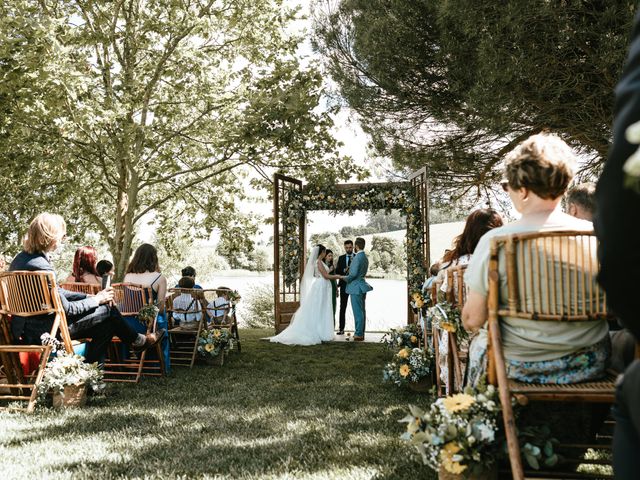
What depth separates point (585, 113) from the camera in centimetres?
680

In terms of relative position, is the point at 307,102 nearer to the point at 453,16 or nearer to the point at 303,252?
the point at 453,16

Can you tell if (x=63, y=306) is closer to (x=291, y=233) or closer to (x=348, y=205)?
(x=291, y=233)

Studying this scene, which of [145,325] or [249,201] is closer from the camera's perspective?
[145,325]

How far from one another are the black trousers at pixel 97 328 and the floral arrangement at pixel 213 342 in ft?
5.04

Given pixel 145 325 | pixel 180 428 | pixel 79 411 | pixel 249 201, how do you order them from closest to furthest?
pixel 180 428
pixel 79 411
pixel 145 325
pixel 249 201

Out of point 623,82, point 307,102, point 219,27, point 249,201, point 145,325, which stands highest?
point 219,27

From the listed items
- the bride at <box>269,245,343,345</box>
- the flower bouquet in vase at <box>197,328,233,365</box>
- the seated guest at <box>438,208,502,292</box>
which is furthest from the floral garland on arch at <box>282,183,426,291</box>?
the seated guest at <box>438,208,502,292</box>

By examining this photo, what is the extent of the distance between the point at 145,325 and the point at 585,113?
5.70m

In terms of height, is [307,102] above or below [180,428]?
above

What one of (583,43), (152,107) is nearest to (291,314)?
(152,107)

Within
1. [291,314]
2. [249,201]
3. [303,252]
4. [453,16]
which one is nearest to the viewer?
[453,16]

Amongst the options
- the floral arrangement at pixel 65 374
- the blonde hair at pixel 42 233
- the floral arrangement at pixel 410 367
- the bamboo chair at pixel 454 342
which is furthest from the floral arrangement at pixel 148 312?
the bamboo chair at pixel 454 342

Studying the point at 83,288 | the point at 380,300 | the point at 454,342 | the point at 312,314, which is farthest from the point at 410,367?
the point at 380,300

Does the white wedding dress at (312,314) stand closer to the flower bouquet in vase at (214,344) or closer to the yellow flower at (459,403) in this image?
the flower bouquet in vase at (214,344)
